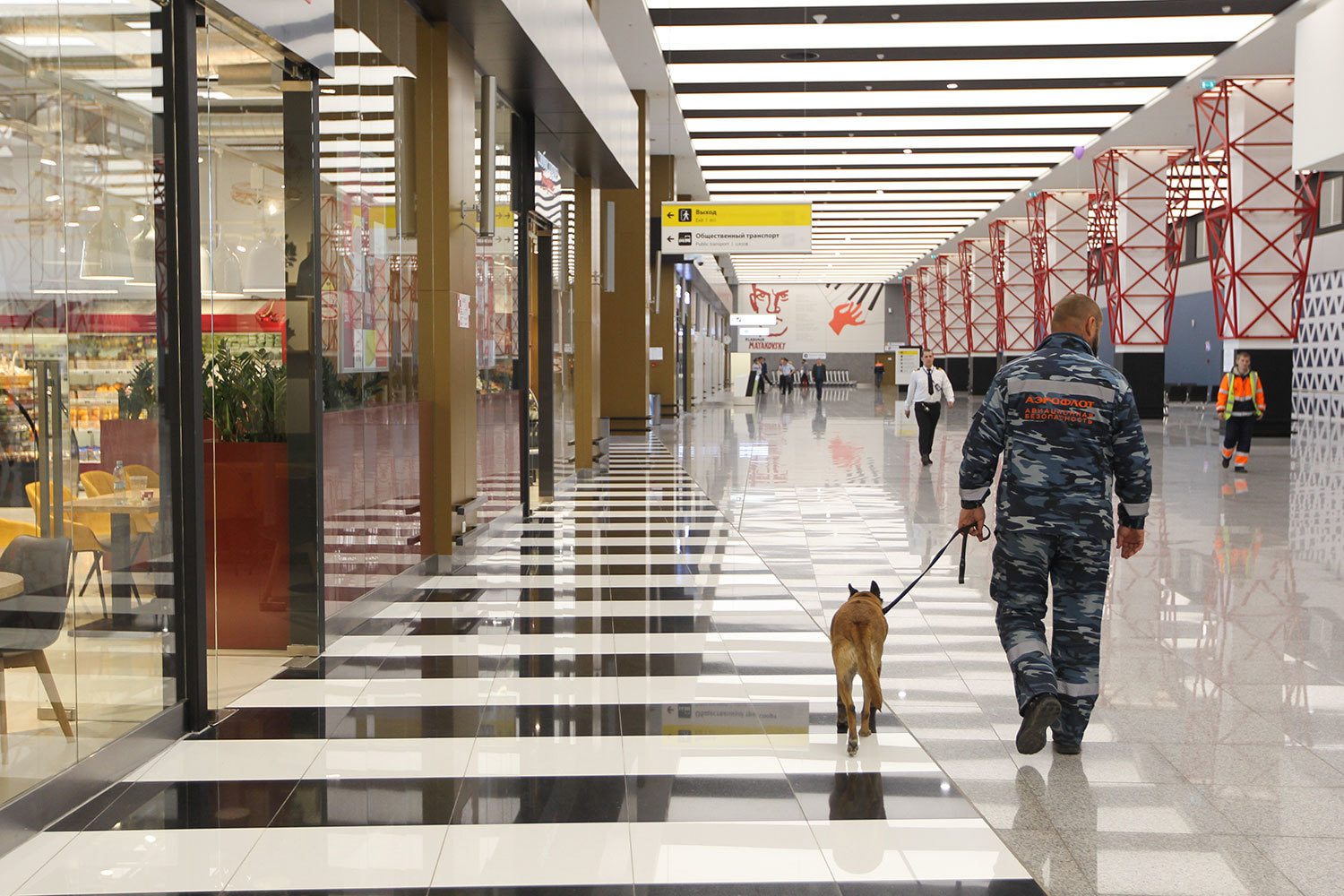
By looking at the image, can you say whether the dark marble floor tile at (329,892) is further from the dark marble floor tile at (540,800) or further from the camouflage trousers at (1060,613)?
the camouflage trousers at (1060,613)

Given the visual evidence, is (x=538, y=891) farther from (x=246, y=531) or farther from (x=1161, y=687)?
(x=1161, y=687)

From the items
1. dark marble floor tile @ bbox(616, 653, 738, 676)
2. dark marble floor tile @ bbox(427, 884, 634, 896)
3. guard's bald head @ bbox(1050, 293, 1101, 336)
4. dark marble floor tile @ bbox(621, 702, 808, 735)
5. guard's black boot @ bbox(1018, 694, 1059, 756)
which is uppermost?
guard's bald head @ bbox(1050, 293, 1101, 336)

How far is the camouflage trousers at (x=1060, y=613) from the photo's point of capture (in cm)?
395

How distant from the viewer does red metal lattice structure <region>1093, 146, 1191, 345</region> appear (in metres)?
26.0

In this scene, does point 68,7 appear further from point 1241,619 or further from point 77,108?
point 1241,619

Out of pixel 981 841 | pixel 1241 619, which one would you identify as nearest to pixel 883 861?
pixel 981 841

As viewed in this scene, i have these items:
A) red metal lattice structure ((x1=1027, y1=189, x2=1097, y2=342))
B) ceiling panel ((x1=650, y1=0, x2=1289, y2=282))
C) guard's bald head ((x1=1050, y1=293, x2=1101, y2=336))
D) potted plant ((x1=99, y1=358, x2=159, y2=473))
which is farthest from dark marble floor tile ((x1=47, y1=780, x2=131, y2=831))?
red metal lattice structure ((x1=1027, y1=189, x2=1097, y2=342))

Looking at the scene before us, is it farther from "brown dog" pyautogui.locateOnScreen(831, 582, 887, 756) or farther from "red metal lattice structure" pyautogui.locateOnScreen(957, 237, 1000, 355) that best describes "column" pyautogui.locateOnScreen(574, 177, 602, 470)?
"red metal lattice structure" pyautogui.locateOnScreen(957, 237, 1000, 355)

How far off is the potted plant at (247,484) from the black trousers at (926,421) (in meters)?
11.9

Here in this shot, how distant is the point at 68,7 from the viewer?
361cm

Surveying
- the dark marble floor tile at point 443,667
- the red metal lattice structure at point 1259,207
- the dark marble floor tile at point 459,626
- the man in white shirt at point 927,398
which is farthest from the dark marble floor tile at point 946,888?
the red metal lattice structure at point 1259,207

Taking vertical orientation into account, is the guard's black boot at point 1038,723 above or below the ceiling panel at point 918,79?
below

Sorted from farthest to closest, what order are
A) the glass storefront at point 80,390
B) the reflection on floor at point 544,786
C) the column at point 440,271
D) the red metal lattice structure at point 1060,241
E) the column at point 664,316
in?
Answer: the red metal lattice structure at point 1060,241 < the column at point 664,316 < the column at point 440,271 < the glass storefront at point 80,390 < the reflection on floor at point 544,786

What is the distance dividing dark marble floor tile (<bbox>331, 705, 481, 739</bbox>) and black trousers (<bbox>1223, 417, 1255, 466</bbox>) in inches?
508
